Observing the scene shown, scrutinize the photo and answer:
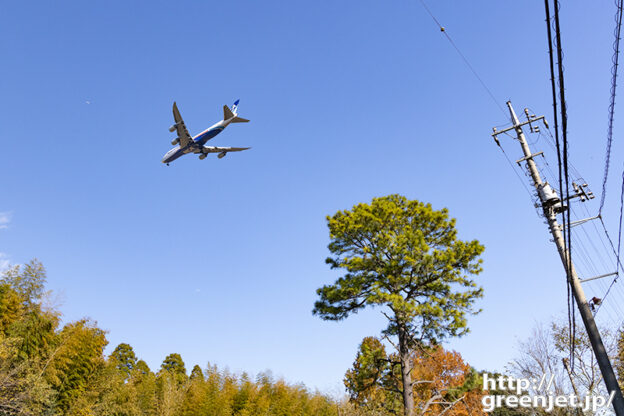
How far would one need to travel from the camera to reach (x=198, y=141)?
2539cm

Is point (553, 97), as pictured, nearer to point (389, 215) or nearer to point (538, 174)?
point (538, 174)

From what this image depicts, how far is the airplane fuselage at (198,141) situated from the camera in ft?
82.0

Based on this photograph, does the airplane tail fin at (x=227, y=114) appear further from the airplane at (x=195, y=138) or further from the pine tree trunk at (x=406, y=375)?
the pine tree trunk at (x=406, y=375)

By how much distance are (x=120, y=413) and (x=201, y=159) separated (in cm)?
1634

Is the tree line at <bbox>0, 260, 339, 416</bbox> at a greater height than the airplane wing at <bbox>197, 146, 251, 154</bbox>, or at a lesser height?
lesser

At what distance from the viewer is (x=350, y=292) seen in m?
14.7

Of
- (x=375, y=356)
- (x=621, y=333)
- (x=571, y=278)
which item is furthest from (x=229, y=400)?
(x=621, y=333)

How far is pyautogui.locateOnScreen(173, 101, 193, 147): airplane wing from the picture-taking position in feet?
76.9

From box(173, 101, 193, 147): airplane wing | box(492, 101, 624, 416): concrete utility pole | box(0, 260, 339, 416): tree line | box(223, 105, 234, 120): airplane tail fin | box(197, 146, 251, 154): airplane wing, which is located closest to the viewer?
box(492, 101, 624, 416): concrete utility pole

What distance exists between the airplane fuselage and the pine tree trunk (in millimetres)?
17403

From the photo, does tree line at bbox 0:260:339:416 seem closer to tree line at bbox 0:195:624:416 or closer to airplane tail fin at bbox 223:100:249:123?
tree line at bbox 0:195:624:416

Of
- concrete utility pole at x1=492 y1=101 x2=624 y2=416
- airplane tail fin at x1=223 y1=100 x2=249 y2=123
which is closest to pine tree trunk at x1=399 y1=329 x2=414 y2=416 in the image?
concrete utility pole at x1=492 y1=101 x2=624 y2=416

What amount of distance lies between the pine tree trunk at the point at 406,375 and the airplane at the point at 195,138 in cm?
1732

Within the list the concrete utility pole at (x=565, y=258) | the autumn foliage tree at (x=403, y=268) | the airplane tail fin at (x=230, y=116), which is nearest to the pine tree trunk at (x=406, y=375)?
the autumn foliage tree at (x=403, y=268)
